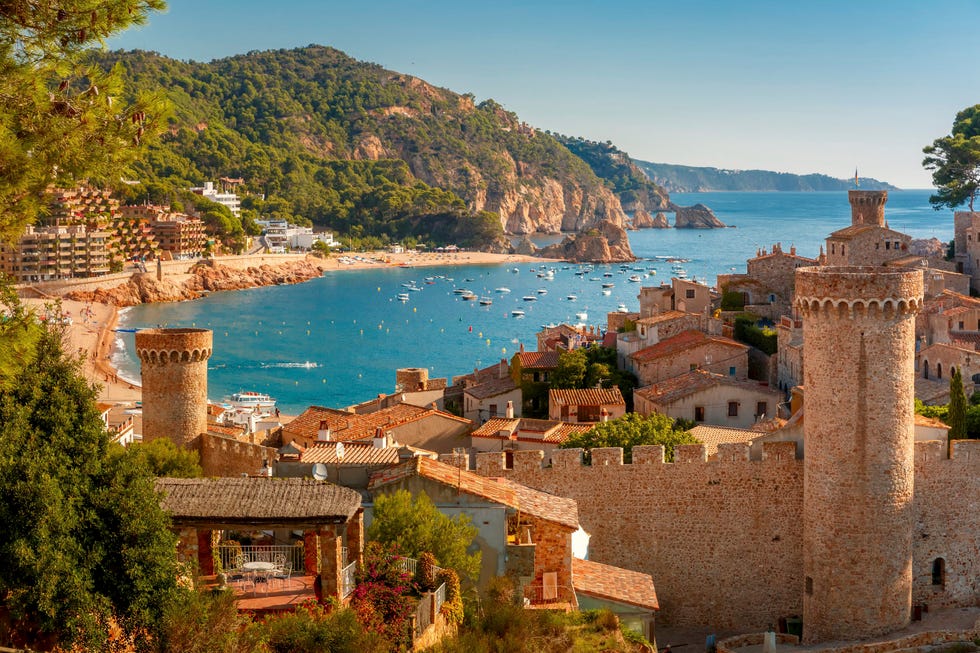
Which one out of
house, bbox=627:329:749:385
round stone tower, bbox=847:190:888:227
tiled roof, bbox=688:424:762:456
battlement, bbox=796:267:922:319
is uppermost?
round stone tower, bbox=847:190:888:227

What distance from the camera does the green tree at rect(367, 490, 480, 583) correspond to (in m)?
11.9

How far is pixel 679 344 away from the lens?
30.5m

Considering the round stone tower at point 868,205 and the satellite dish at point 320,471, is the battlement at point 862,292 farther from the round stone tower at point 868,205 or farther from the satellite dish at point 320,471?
the round stone tower at point 868,205

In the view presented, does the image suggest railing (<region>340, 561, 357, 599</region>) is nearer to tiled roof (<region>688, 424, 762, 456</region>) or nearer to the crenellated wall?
the crenellated wall

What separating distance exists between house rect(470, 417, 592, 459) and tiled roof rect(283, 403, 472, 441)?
1579 millimetres

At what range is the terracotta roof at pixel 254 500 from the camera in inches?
429

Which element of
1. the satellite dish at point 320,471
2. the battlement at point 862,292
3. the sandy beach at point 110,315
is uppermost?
the battlement at point 862,292

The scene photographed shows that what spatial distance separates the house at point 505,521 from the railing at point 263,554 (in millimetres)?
1598

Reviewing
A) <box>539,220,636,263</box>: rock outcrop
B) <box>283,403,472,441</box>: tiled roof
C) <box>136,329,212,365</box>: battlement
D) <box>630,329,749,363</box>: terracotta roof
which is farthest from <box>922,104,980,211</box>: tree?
<box>539,220,636,263</box>: rock outcrop

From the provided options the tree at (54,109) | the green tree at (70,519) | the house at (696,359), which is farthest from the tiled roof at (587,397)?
the tree at (54,109)

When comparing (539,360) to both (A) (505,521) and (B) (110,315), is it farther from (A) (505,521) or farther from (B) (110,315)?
(B) (110,315)

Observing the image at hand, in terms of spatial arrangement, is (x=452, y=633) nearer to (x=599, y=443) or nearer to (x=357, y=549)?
(x=357, y=549)

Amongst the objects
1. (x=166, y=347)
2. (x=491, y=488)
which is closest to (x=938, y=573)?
(x=491, y=488)

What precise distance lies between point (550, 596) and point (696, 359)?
1687cm
